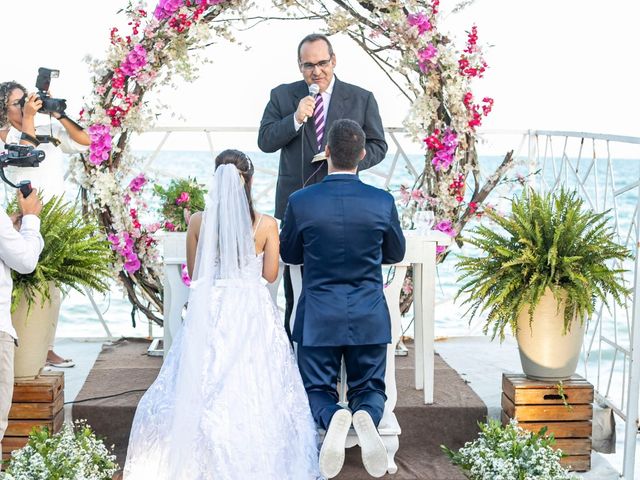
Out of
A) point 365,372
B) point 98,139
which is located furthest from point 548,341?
point 98,139

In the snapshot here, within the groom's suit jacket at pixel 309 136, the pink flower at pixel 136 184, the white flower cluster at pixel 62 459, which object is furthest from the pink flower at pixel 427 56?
the white flower cluster at pixel 62 459

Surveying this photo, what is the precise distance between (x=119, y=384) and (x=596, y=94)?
75.9 ft

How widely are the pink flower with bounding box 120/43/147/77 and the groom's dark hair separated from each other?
79.0 inches

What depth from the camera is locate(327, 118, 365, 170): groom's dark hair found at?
3.67 metres

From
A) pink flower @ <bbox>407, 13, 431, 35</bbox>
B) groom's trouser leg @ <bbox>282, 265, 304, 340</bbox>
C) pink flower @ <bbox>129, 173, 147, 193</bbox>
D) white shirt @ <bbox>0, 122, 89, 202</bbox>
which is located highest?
pink flower @ <bbox>407, 13, 431, 35</bbox>

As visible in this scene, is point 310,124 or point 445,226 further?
point 445,226

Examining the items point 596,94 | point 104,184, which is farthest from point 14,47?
point 104,184

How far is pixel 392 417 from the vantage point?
3.94m

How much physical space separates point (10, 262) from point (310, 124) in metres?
1.71

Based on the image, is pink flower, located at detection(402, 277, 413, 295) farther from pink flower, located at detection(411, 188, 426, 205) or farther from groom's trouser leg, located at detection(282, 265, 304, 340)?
groom's trouser leg, located at detection(282, 265, 304, 340)

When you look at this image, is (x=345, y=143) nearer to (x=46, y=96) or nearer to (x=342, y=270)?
(x=342, y=270)

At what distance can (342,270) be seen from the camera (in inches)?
146

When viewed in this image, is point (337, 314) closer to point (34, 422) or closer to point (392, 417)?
point (392, 417)

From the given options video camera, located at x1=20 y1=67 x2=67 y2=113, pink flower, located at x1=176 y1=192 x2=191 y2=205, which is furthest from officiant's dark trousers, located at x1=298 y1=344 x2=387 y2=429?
video camera, located at x1=20 y1=67 x2=67 y2=113
